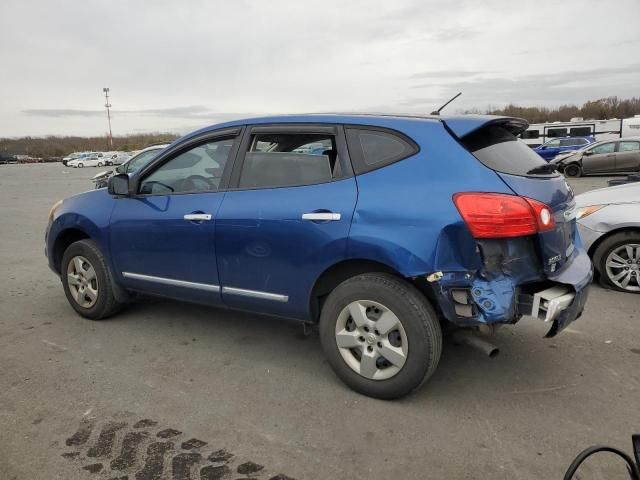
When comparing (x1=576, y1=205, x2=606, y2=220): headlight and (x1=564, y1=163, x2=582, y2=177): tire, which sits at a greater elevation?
(x1=576, y1=205, x2=606, y2=220): headlight

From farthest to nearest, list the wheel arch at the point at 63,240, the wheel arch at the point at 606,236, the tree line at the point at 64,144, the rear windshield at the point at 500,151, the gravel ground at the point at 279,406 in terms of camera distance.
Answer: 1. the tree line at the point at 64,144
2. the wheel arch at the point at 606,236
3. the wheel arch at the point at 63,240
4. the rear windshield at the point at 500,151
5. the gravel ground at the point at 279,406

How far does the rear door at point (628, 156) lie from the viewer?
18938mm

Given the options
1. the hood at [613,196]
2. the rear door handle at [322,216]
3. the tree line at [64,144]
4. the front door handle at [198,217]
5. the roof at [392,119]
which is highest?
the tree line at [64,144]

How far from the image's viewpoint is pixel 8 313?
5.10 m

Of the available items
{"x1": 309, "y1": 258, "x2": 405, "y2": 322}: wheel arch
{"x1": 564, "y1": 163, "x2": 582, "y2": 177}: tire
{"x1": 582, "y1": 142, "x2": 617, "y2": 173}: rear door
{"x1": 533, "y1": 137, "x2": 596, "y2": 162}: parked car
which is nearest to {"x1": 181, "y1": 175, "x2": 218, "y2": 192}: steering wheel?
{"x1": 309, "y1": 258, "x2": 405, "y2": 322}: wheel arch

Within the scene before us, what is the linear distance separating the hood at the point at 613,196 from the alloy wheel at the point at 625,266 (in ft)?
1.71

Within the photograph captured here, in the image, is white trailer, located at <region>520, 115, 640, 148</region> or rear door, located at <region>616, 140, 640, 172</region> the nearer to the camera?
rear door, located at <region>616, 140, 640, 172</region>

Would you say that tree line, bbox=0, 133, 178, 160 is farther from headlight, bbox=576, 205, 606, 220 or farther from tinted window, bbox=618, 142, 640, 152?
headlight, bbox=576, 205, 606, 220

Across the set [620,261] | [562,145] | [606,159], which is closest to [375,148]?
[620,261]

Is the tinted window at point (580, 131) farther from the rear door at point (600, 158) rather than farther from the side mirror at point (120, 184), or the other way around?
the side mirror at point (120, 184)

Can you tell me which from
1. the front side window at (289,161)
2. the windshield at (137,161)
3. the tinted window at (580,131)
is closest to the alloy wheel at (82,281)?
the front side window at (289,161)

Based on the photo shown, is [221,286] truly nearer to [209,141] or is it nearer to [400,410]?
[209,141]

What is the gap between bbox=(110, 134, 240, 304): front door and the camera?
3869 mm

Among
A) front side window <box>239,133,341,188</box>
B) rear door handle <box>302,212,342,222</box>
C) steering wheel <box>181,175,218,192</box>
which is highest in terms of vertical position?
front side window <box>239,133,341,188</box>
